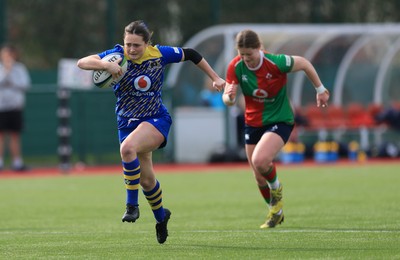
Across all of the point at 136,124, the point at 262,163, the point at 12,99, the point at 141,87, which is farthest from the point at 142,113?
the point at 12,99

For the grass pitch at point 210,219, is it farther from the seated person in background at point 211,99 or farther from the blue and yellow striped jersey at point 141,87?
the seated person in background at point 211,99

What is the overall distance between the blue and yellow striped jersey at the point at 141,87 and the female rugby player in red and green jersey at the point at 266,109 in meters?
1.35

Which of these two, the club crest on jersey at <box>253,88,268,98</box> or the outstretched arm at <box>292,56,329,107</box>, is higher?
the outstretched arm at <box>292,56,329,107</box>

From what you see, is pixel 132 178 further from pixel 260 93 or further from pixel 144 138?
pixel 260 93

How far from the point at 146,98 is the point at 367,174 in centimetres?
1013

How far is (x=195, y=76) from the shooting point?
25.0 meters

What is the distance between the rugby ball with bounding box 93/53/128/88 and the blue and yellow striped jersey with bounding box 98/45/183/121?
10 centimetres

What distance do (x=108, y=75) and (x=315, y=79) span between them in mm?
2386

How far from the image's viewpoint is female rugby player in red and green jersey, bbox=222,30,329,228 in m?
10.8

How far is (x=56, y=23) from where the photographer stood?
1130 inches

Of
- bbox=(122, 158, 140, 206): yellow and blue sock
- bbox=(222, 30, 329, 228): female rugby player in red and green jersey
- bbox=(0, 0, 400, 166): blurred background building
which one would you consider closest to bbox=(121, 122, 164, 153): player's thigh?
bbox=(122, 158, 140, 206): yellow and blue sock

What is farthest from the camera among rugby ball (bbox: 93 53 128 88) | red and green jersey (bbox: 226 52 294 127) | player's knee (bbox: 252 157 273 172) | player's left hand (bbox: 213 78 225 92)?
red and green jersey (bbox: 226 52 294 127)

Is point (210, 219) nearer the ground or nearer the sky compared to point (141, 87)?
nearer the ground

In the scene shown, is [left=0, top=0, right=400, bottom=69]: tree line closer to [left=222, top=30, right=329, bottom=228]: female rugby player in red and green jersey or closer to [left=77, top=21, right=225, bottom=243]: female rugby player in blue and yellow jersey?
[left=222, top=30, right=329, bottom=228]: female rugby player in red and green jersey
